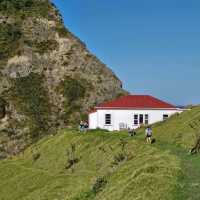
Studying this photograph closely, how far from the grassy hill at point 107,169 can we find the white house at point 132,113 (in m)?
13.8

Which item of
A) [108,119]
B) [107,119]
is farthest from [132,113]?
[107,119]

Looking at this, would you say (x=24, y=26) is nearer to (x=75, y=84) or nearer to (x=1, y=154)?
(x=75, y=84)

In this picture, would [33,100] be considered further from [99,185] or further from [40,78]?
[99,185]

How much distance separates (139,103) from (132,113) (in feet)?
5.73

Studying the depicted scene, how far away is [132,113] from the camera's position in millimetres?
75062

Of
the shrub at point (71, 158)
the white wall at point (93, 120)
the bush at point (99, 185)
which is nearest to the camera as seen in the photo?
the bush at point (99, 185)

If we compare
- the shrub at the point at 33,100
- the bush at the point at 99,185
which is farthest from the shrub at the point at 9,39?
the bush at the point at 99,185

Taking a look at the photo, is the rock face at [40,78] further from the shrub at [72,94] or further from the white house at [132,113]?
the white house at [132,113]

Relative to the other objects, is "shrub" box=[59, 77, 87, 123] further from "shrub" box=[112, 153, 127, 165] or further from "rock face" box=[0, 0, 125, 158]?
"shrub" box=[112, 153, 127, 165]

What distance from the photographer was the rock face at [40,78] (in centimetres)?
10350

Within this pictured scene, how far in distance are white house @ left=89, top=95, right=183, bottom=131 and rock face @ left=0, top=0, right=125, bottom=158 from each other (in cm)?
2629

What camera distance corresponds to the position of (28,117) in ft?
342

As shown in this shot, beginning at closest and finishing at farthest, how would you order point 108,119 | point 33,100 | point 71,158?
1. point 71,158
2. point 108,119
3. point 33,100

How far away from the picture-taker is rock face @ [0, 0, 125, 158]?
104m
